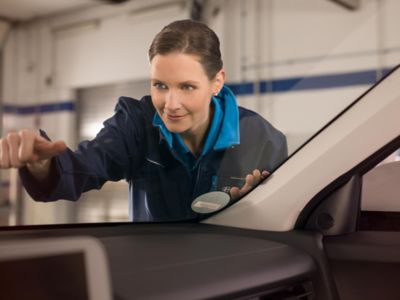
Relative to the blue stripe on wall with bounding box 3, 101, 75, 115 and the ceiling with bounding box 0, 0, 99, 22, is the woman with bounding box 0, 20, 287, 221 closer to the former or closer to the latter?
the blue stripe on wall with bounding box 3, 101, 75, 115

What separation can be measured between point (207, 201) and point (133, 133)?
0.32 m

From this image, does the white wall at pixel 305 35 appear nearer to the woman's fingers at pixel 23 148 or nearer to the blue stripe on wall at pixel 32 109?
the blue stripe on wall at pixel 32 109

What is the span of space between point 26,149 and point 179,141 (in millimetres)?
594

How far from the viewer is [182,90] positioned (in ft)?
4.86

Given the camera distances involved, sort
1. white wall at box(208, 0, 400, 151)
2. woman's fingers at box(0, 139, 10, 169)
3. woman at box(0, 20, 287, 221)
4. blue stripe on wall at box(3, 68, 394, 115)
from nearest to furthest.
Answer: woman's fingers at box(0, 139, 10, 169) → woman at box(0, 20, 287, 221) → blue stripe on wall at box(3, 68, 394, 115) → white wall at box(208, 0, 400, 151)

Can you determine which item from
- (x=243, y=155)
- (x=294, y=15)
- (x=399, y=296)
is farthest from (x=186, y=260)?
(x=294, y=15)

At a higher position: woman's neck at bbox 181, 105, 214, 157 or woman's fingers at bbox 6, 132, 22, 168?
woman's neck at bbox 181, 105, 214, 157

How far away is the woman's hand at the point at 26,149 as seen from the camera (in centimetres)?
106

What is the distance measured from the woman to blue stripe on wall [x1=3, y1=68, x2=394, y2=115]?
0.17m

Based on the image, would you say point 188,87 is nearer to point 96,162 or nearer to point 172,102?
point 172,102

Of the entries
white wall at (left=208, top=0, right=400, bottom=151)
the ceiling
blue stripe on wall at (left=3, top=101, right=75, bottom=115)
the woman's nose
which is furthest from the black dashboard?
white wall at (left=208, top=0, right=400, bottom=151)

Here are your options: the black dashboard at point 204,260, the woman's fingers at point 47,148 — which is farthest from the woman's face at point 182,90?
the woman's fingers at point 47,148

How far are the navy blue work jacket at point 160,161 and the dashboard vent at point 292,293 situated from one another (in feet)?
1.18

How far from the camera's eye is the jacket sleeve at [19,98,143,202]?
4.05ft
